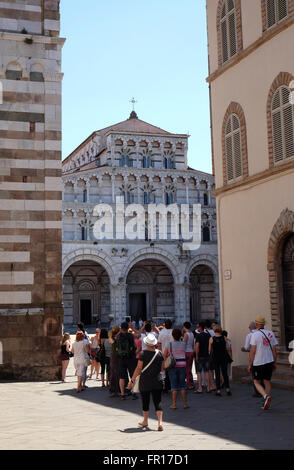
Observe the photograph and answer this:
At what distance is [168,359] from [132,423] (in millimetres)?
1194

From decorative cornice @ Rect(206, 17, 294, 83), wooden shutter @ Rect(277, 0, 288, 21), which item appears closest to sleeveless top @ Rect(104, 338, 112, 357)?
decorative cornice @ Rect(206, 17, 294, 83)

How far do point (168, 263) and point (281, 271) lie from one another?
28.0 meters

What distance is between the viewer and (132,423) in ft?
26.8

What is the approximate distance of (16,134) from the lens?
13.8 m

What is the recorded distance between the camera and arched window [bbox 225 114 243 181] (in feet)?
44.7

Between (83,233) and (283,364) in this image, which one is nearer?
(283,364)

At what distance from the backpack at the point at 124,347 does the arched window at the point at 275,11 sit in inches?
283

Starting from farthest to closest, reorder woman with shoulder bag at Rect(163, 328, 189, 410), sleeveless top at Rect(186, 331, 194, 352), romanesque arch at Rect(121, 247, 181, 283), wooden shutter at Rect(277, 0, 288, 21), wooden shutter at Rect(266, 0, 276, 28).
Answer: romanesque arch at Rect(121, 247, 181, 283) < wooden shutter at Rect(266, 0, 276, 28) < wooden shutter at Rect(277, 0, 288, 21) < sleeveless top at Rect(186, 331, 194, 352) < woman with shoulder bag at Rect(163, 328, 189, 410)

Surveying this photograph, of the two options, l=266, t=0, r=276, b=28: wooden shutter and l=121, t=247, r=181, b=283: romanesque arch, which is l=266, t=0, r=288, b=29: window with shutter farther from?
l=121, t=247, r=181, b=283: romanesque arch

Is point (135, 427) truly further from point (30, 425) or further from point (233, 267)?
point (233, 267)

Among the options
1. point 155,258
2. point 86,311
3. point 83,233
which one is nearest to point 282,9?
point 83,233

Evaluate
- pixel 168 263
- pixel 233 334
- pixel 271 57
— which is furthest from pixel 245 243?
pixel 168 263

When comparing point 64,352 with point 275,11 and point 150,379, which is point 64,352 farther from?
point 275,11

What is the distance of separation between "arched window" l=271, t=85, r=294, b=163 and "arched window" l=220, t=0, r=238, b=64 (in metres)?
2.28
